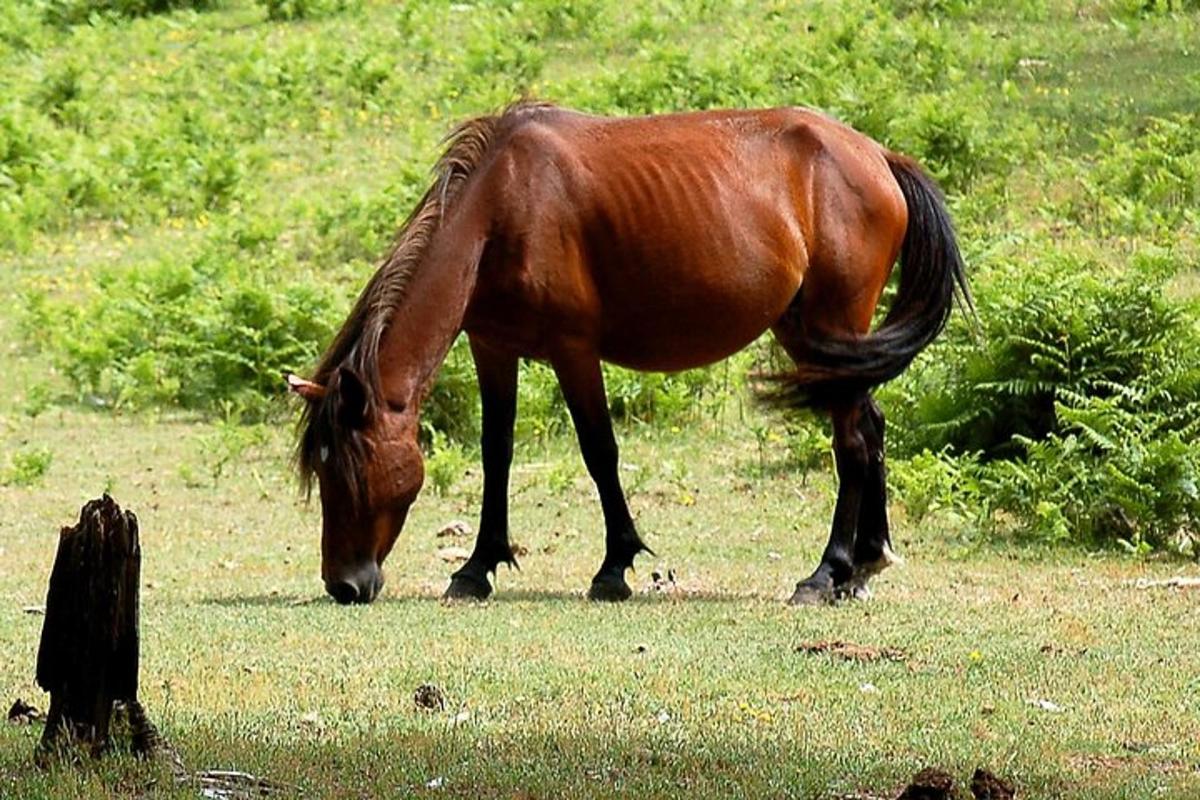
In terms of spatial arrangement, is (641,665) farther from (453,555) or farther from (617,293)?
(453,555)

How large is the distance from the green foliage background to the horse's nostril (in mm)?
3333

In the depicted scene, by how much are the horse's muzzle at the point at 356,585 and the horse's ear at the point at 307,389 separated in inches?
30.2

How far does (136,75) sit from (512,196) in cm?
1664

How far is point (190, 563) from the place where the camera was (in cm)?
1130

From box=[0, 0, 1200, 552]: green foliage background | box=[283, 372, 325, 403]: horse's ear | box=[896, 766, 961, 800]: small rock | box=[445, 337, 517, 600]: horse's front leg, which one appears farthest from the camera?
box=[0, 0, 1200, 552]: green foliage background

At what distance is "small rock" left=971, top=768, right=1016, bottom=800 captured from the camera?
5820mm

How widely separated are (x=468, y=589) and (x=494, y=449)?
69 centimetres

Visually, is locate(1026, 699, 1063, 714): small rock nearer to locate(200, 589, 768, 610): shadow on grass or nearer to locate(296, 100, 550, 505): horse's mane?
locate(200, 589, 768, 610): shadow on grass

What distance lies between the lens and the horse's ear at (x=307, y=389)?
30.8 feet

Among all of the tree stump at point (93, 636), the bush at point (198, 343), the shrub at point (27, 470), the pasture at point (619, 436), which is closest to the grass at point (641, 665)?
the pasture at point (619, 436)

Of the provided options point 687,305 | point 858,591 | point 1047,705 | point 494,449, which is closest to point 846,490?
point 858,591

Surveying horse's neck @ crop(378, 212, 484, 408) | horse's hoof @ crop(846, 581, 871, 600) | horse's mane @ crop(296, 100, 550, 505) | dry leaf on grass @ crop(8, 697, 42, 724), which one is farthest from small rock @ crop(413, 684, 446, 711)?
horse's hoof @ crop(846, 581, 871, 600)

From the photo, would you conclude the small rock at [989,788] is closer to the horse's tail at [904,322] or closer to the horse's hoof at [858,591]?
the horse's hoof at [858,591]

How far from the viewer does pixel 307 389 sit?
9414 mm
